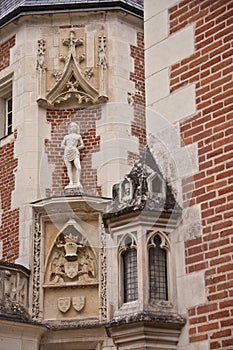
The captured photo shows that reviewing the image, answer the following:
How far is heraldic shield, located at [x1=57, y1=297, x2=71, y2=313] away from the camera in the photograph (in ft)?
33.0

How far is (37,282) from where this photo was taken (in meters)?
10.2

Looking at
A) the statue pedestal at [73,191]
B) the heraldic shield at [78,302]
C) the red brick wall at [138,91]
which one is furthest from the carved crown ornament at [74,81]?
the heraldic shield at [78,302]

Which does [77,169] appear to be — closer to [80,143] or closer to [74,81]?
[80,143]

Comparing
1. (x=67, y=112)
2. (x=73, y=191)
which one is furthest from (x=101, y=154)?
(x=67, y=112)

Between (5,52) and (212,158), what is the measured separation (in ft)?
25.2

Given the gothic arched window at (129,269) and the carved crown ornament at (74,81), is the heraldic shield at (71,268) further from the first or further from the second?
the gothic arched window at (129,269)

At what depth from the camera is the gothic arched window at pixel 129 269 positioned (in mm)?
4816

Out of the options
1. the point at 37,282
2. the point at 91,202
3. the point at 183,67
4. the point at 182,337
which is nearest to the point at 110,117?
the point at 91,202

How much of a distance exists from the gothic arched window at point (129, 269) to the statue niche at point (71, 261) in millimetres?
5257

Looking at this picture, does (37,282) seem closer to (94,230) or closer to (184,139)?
(94,230)

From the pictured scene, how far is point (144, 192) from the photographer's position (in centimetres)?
487

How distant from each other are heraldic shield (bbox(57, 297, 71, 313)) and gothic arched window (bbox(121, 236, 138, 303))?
527 cm

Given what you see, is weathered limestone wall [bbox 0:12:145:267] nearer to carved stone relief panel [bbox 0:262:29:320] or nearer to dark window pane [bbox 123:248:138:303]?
carved stone relief panel [bbox 0:262:29:320]

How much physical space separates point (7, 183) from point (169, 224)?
257 inches
